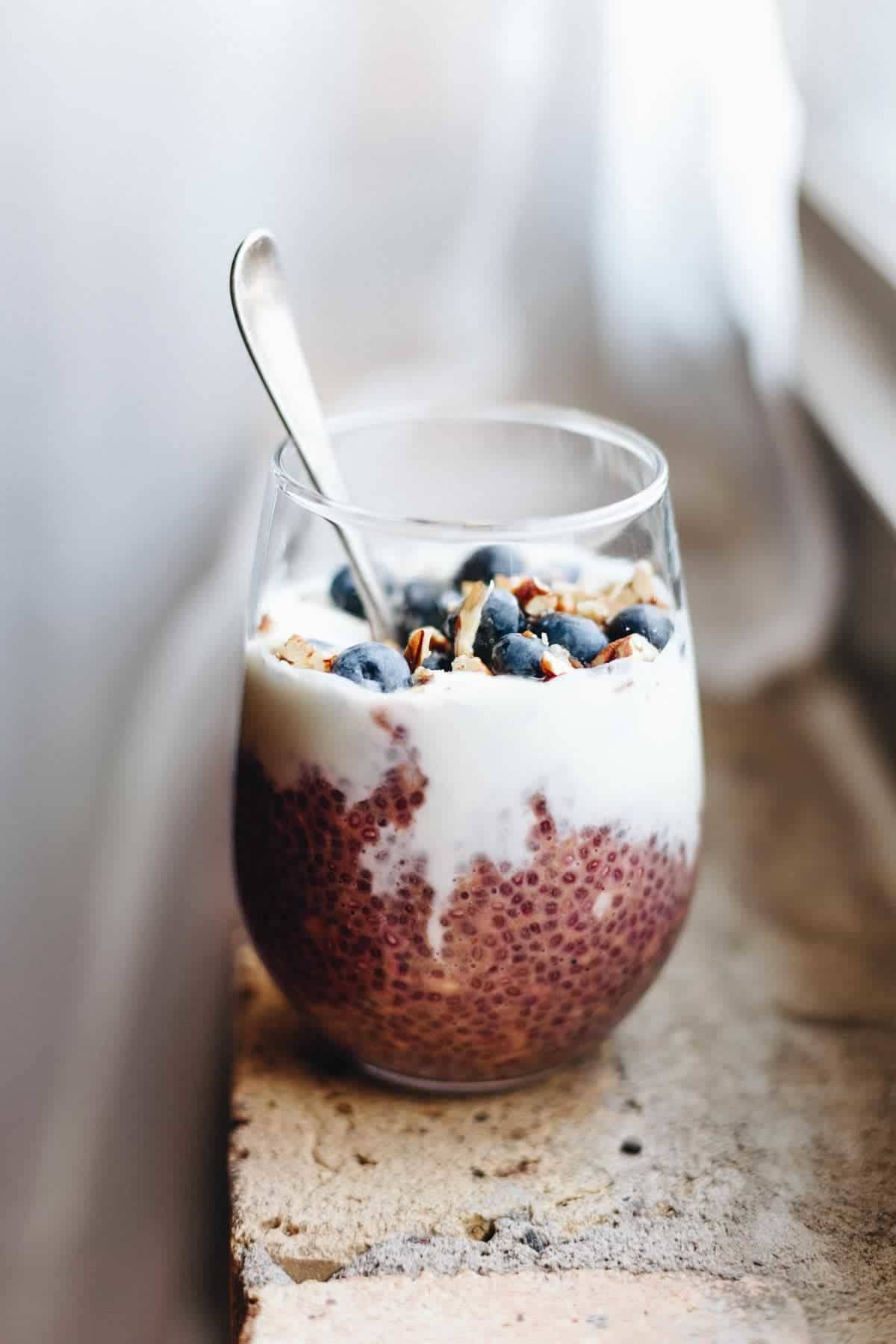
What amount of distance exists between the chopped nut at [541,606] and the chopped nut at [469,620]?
0.03m

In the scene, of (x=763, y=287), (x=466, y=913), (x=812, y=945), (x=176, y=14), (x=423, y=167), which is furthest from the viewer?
(x=423, y=167)

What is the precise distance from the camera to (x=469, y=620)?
0.59m

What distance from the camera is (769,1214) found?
0.61m

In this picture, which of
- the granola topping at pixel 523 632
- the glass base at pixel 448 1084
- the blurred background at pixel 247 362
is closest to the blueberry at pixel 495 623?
the granola topping at pixel 523 632

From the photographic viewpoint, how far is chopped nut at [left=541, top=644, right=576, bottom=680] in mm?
570

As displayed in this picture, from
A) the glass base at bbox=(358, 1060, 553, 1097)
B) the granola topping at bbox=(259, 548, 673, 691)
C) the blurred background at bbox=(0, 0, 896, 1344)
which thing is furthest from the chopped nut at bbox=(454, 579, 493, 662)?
the blurred background at bbox=(0, 0, 896, 1344)

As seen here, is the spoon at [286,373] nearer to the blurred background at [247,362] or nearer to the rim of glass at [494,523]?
the rim of glass at [494,523]

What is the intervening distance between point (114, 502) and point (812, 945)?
559mm

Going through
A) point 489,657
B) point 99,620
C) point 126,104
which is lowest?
point 99,620

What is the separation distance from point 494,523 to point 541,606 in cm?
6

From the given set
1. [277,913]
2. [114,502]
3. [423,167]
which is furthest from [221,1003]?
[423,167]

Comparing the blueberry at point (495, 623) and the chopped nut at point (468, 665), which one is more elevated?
the blueberry at point (495, 623)

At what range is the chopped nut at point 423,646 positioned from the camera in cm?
60

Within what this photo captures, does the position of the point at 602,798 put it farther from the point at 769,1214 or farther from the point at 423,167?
the point at 423,167
